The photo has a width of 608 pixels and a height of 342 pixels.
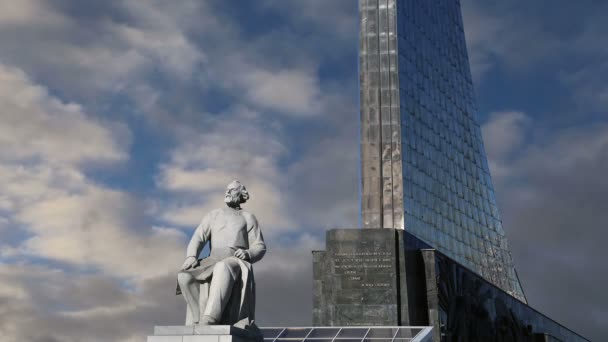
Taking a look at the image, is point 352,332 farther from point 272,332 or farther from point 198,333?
point 198,333

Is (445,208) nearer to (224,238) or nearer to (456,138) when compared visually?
(456,138)

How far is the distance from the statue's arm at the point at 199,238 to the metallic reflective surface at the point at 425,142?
951 inches

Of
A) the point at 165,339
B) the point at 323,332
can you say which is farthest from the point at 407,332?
the point at 165,339

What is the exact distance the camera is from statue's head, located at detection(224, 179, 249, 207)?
41.8 feet

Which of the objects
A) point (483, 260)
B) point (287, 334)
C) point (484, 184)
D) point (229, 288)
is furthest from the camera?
point (484, 184)

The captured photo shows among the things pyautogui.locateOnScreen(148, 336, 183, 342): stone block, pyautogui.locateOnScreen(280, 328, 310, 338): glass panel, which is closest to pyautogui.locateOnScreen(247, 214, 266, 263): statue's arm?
pyautogui.locateOnScreen(148, 336, 183, 342): stone block

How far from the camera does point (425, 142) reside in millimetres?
40844

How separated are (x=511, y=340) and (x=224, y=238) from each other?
26.0 meters

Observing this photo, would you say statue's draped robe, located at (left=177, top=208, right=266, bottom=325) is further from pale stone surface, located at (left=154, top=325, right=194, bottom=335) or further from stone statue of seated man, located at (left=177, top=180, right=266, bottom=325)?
pale stone surface, located at (left=154, top=325, right=194, bottom=335)

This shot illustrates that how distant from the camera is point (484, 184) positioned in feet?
163

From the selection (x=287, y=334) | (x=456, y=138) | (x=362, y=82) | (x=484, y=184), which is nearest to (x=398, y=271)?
(x=287, y=334)

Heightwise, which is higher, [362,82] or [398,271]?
[362,82]

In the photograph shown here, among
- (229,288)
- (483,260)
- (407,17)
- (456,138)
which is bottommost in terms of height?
(229,288)

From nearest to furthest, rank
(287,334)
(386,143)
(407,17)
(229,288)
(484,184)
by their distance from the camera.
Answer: (229,288) → (287,334) → (386,143) → (407,17) → (484,184)
